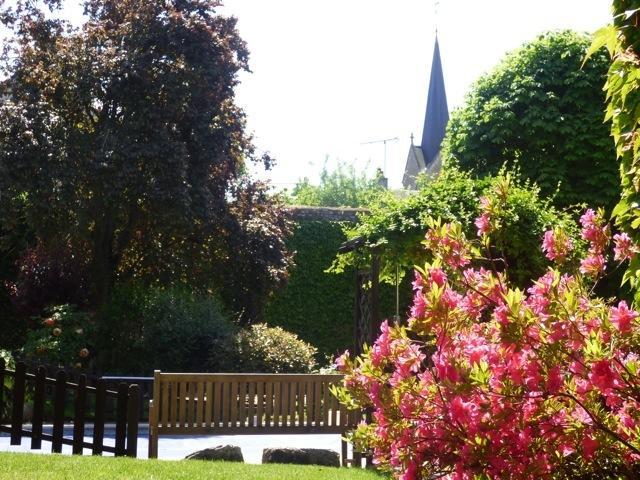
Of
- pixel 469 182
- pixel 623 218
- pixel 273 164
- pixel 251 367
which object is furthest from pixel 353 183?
pixel 623 218

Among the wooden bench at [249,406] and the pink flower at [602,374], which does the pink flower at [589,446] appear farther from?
the wooden bench at [249,406]

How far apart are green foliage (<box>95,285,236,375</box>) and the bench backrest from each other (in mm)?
5929

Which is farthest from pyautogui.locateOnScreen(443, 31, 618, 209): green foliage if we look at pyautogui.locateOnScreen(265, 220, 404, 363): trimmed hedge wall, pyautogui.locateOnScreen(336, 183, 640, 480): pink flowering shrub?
pyautogui.locateOnScreen(336, 183, 640, 480): pink flowering shrub

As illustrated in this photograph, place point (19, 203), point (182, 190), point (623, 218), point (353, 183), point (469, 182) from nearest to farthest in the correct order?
point (623, 218) < point (469, 182) < point (182, 190) < point (19, 203) < point (353, 183)

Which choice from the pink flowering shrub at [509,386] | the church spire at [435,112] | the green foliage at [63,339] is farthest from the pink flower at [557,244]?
the church spire at [435,112]

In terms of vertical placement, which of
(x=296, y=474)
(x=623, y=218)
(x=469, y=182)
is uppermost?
(x=469, y=182)

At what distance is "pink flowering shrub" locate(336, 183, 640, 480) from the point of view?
13.9ft

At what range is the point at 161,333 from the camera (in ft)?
57.8

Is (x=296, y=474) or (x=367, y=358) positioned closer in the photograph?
(x=367, y=358)

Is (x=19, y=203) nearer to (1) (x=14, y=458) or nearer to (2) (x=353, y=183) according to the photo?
(1) (x=14, y=458)

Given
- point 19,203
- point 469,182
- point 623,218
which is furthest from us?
point 19,203

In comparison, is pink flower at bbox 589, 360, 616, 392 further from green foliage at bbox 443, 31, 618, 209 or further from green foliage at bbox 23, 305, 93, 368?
green foliage at bbox 23, 305, 93, 368

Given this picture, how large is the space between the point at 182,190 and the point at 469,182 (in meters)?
7.96

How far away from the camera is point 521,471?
4.44m
